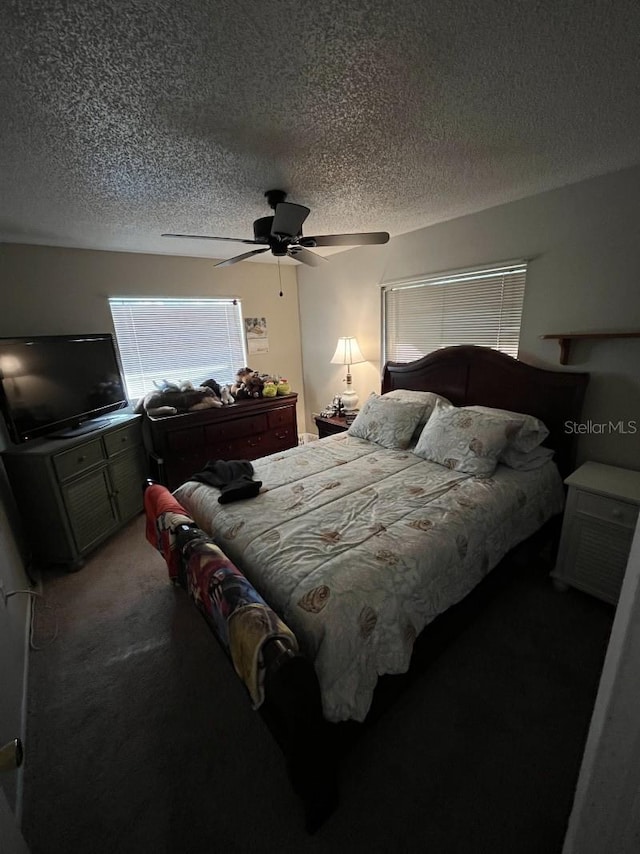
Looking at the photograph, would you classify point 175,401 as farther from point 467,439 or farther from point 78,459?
point 467,439

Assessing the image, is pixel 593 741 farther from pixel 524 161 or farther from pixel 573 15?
pixel 524 161

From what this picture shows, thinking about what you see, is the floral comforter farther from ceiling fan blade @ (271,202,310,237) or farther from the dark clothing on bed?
ceiling fan blade @ (271,202,310,237)

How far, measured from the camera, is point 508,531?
1.77 metres

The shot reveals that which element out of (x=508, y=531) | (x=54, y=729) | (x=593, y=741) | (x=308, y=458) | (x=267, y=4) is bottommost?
(x=54, y=729)

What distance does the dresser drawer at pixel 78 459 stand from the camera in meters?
2.24

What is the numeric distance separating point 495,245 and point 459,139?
115 cm

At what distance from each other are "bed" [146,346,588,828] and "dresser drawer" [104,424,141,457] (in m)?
1.04

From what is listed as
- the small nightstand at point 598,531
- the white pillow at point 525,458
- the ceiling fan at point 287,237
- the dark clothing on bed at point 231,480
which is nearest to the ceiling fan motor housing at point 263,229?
the ceiling fan at point 287,237

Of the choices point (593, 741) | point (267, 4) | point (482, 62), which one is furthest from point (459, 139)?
point (593, 741)

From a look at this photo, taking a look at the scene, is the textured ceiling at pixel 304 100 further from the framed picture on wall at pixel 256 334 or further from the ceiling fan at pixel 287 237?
the framed picture on wall at pixel 256 334

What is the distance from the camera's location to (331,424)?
11.1 feet

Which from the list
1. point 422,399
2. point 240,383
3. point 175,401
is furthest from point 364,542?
point 240,383

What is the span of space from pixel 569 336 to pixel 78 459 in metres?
3.44

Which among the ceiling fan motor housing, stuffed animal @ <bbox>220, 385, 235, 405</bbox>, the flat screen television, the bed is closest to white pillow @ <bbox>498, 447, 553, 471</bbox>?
the bed
